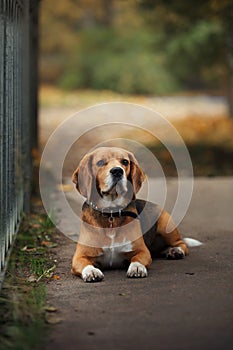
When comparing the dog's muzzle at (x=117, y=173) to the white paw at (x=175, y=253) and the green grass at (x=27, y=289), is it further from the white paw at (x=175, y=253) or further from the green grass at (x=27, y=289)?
the white paw at (x=175, y=253)

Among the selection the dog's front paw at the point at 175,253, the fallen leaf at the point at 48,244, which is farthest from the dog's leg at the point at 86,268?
the fallen leaf at the point at 48,244

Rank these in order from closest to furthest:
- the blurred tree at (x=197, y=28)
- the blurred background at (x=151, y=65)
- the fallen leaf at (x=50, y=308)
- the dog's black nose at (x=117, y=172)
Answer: the fallen leaf at (x=50, y=308)
the dog's black nose at (x=117, y=172)
the blurred tree at (x=197, y=28)
the blurred background at (x=151, y=65)

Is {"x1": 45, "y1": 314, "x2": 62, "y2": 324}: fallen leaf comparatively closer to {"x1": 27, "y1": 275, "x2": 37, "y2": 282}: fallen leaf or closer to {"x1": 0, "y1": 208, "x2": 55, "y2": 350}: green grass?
{"x1": 0, "y1": 208, "x2": 55, "y2": 350}: green grass

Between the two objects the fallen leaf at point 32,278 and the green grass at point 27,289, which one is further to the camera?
the fallen leaf at point 32,278

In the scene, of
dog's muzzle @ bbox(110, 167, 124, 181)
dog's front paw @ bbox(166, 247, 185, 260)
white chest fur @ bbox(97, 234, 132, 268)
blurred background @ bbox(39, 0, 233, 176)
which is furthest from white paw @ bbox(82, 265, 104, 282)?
blurred background @ bbox(39, 0, 233, 176)

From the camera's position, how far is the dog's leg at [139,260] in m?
5.41

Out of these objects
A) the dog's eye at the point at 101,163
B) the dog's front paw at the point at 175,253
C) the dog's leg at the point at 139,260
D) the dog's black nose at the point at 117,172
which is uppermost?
the dog's eye at the point at 101,163

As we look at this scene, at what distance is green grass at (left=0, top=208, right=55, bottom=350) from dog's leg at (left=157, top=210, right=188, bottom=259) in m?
0.91

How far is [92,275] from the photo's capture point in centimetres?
531

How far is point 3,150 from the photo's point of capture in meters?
5.57

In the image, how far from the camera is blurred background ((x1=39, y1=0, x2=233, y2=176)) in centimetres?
1305

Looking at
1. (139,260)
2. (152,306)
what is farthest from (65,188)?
(152,306)

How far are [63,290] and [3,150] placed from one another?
1.14m

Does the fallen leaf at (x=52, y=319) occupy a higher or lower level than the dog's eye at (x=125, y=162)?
lower
